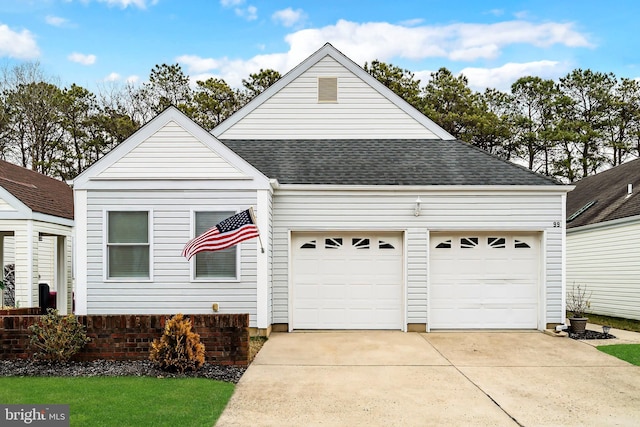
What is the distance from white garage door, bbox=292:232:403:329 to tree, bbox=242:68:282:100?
725 inches

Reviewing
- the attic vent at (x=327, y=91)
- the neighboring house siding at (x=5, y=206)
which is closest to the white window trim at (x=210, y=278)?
the attic vent at (x=327, y=91)

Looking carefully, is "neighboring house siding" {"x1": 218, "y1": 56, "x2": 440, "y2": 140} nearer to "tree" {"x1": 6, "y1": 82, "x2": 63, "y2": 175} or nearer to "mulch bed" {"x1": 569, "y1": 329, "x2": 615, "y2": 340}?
"mulch bed" {"x1": 569, "y1": 329, "x2": 615, "y2": 340}

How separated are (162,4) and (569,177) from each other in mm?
23782

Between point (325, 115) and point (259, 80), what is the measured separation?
16096 mm

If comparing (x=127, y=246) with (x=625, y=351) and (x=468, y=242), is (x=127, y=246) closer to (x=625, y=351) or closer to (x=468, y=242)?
(x=468, y=242)

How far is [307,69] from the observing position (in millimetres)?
12883

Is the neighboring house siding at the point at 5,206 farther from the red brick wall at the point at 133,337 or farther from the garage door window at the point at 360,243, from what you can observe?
the garage door window at the point at 360,243

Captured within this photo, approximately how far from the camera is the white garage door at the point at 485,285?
11133 mm

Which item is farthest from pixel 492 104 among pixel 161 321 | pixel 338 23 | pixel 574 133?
pixel 161 321

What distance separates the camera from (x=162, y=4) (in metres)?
15.3

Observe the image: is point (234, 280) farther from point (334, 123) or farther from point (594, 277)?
point (594, 277)

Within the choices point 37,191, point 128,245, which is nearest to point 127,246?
point 128,245

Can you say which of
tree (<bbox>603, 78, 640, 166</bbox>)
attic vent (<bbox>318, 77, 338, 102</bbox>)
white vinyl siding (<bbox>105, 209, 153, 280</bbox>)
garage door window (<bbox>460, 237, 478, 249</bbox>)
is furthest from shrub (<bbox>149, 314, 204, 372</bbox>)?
tree (<bbox>603, 78, 640, 166</bbox>)

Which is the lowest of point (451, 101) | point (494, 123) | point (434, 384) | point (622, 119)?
point (434, 384)
